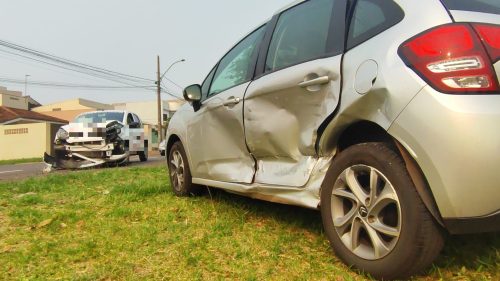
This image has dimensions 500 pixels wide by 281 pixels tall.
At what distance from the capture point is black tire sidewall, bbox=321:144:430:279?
1969 mm

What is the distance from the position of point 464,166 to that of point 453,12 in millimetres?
726

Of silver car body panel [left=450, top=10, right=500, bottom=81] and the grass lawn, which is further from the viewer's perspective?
the grass lawn

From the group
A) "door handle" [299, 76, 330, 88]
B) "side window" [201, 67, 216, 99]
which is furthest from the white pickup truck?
"door handle" [299, 76, 330, 88]

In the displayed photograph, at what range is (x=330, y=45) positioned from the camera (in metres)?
2.60

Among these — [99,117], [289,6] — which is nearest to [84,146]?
[99,117]

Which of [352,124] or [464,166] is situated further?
[352,124]

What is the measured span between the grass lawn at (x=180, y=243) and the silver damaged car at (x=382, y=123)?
316mm

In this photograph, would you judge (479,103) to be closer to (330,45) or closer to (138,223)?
(330,45)

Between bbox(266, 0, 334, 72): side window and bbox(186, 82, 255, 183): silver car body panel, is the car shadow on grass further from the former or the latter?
bbox(266, 0, 334, 72): side window

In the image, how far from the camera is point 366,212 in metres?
2.20

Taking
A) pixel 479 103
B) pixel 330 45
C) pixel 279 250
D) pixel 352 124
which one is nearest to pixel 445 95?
pixel 479 103

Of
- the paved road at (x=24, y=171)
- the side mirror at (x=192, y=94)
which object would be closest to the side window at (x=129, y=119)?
the paved road at (x=24, y=171)

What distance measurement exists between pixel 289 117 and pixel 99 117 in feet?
33.5

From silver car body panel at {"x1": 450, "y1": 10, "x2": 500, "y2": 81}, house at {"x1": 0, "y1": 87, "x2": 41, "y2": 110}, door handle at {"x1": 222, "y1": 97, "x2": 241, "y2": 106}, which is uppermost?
house at {"x1": 0, "y1": 87, "x2": 41, "y2": 110}
